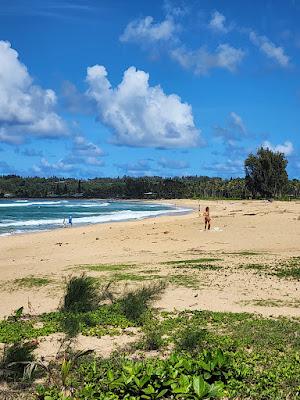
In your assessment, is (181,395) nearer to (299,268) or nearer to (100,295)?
(100,295)

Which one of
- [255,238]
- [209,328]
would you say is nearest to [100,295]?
[209,328]

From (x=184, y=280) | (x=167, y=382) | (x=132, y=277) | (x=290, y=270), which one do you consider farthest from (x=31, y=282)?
(x=167, y=382)

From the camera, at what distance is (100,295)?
993 cm

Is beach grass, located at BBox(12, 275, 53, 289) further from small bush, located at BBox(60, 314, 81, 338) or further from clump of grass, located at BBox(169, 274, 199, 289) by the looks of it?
small bush, located at BBox(60, 314, 81, 338)

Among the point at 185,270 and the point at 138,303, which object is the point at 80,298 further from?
the point at 185,270

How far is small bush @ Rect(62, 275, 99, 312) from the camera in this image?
886 centimetres

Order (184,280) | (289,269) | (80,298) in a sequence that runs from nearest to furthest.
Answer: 1. (80,298)
2. (184,280)
3. (289,269)

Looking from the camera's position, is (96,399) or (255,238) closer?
(96,399)

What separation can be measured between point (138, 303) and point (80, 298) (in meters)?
1.23

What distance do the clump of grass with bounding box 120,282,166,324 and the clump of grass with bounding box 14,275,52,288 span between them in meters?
3.32

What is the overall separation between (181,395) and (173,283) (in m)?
7.37

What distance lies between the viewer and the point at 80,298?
361 inches

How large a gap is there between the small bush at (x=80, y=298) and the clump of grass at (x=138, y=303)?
60 cm

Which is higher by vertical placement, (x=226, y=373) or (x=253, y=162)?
(x=253, y=162)
